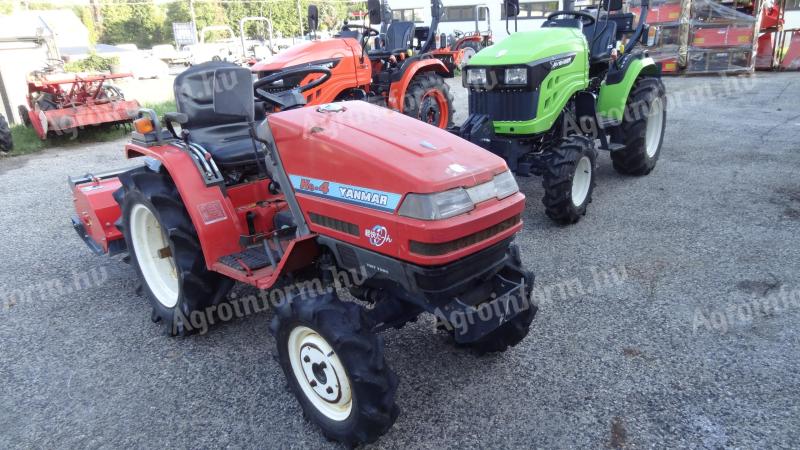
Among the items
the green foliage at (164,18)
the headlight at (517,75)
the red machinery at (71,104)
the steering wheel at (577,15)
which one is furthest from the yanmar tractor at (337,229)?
the green foliage at (164,18)

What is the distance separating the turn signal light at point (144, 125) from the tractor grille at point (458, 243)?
79.7 inches

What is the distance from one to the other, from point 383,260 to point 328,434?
2.50ft

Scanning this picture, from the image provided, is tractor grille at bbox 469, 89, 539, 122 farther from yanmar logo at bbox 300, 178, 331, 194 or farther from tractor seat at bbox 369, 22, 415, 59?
tractor seat at bbox 369, 22, 415, 59

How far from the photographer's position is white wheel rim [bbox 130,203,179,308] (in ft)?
10.8

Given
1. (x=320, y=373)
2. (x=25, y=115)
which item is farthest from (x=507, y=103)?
(x=25, y=115)

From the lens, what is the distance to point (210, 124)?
3.35 m

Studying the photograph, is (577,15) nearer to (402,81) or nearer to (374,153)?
(402,81)

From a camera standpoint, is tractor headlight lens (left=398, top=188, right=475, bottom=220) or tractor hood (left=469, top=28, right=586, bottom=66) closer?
tractor headlight lens (left=398, top=188, right=475, bottom=220)

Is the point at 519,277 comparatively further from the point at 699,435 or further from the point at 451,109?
the point at 451,109

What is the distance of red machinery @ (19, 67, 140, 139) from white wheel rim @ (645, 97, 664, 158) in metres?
7.73

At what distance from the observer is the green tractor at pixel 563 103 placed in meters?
4.47

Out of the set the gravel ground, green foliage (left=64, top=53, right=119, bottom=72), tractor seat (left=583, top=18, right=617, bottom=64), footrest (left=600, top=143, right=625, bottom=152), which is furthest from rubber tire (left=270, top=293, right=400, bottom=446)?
green foliage (left=64, top=53, right=119, bottom=72)

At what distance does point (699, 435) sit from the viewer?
220 centimetres

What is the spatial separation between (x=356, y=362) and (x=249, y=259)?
1002 mm
